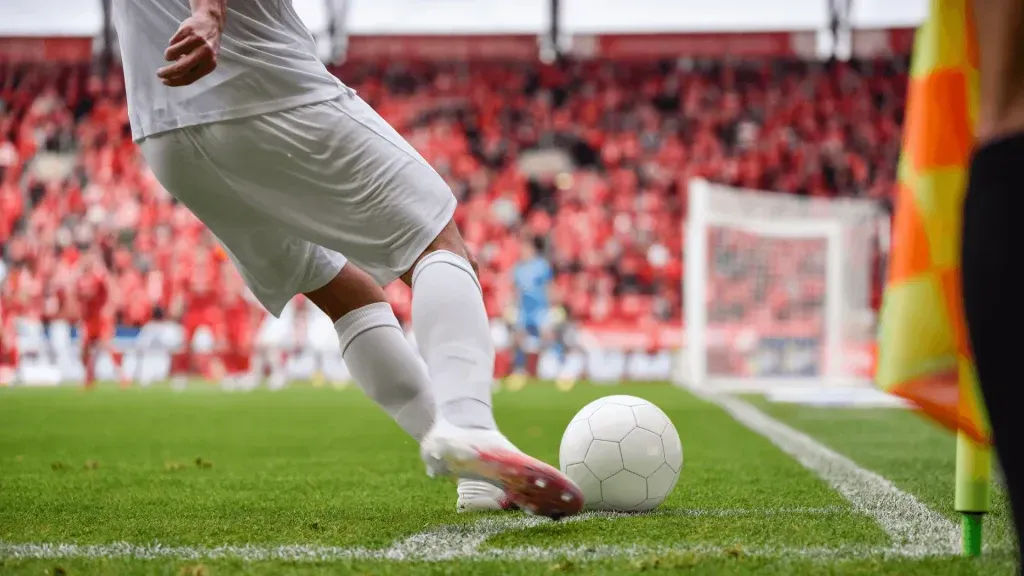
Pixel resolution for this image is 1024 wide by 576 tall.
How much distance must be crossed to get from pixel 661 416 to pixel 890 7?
19.0m

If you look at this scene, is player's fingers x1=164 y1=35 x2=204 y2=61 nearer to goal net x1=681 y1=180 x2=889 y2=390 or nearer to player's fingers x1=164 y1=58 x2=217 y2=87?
player's fingers x1=164 y1=58 x2=217 y2=87

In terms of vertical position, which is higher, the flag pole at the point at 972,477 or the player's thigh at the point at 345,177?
the player's thigh at the point at 345,177

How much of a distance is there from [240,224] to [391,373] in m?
0.54

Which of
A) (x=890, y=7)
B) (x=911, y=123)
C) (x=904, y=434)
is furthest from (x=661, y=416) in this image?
(x=890, y=7)

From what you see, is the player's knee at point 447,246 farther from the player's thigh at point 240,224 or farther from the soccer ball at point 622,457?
the soccer ball at point 622,457

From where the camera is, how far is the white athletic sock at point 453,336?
229 centimetres

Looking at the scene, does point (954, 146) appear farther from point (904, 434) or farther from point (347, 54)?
point (347, 54)

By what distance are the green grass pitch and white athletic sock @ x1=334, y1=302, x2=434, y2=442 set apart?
10.9 inches

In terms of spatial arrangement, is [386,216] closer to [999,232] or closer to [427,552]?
[427,552]

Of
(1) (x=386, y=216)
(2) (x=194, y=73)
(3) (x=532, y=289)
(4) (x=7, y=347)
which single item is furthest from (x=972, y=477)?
(4) (x=7, y=347)

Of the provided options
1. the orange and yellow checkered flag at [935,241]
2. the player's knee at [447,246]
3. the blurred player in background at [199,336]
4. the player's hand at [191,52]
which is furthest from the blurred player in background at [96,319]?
the orange and yellow checkered flag at [935,241]

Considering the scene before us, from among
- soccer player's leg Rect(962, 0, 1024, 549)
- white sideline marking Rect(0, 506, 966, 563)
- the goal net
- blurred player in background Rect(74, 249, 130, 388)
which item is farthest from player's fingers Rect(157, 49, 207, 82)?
blurred player in background Rect(74, 249, 130, 388)

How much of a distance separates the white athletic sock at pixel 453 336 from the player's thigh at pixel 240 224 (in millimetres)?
418

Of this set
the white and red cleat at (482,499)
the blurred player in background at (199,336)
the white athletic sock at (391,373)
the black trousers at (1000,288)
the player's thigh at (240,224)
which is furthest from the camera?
the blurred player in background at (199,336)
